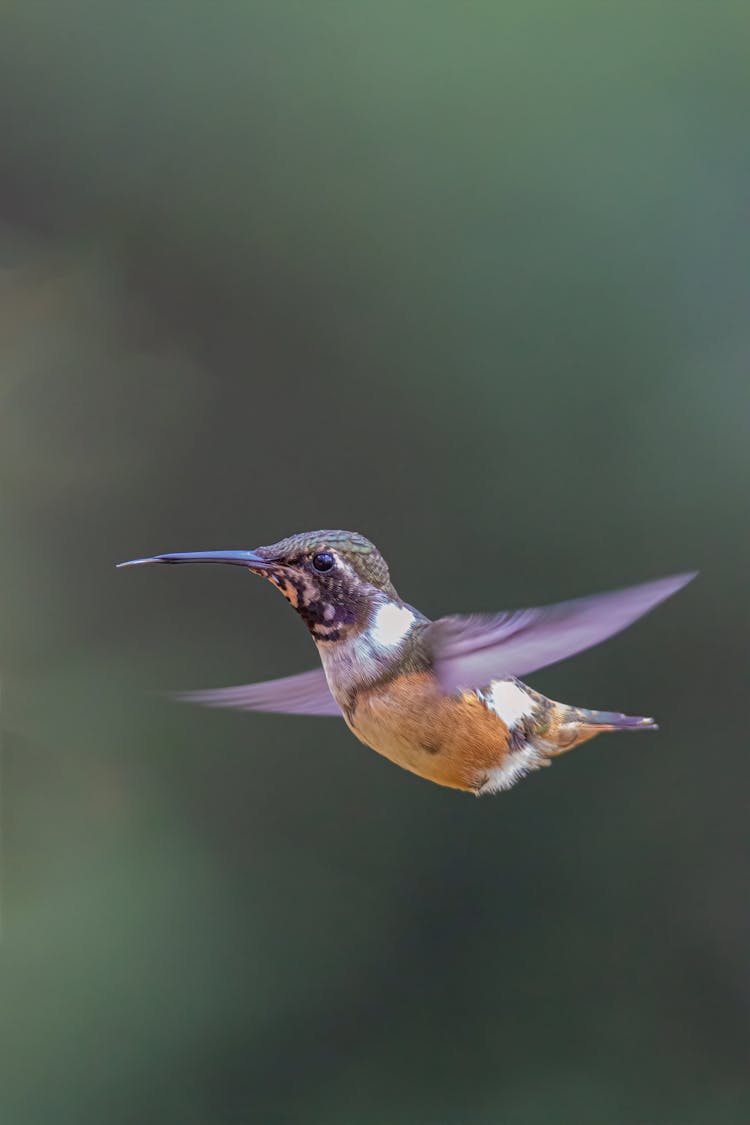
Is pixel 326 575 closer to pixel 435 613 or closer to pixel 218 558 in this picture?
pixel 218 558

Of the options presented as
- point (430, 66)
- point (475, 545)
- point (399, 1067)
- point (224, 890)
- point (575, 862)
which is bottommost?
point (399, 1067)

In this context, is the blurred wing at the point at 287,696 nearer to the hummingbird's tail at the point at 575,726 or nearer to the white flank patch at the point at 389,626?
the white flank patch at the point at 389,626

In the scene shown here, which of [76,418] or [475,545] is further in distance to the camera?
[76,418]

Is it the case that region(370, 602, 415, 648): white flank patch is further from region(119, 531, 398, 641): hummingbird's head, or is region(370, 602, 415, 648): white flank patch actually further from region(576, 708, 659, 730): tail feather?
region(576, 708, 659, 730): tail feather

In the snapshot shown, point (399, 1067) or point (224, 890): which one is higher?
point (224, 890)

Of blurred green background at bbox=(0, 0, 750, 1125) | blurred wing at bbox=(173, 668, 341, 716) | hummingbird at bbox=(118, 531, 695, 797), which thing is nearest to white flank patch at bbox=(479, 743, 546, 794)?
hummingbird at bbox=(118, 531, 695, 797)

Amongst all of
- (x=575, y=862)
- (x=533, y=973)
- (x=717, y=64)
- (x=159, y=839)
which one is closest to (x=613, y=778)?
(x=575, y=862)

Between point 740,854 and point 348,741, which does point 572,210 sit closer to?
point 348,741
